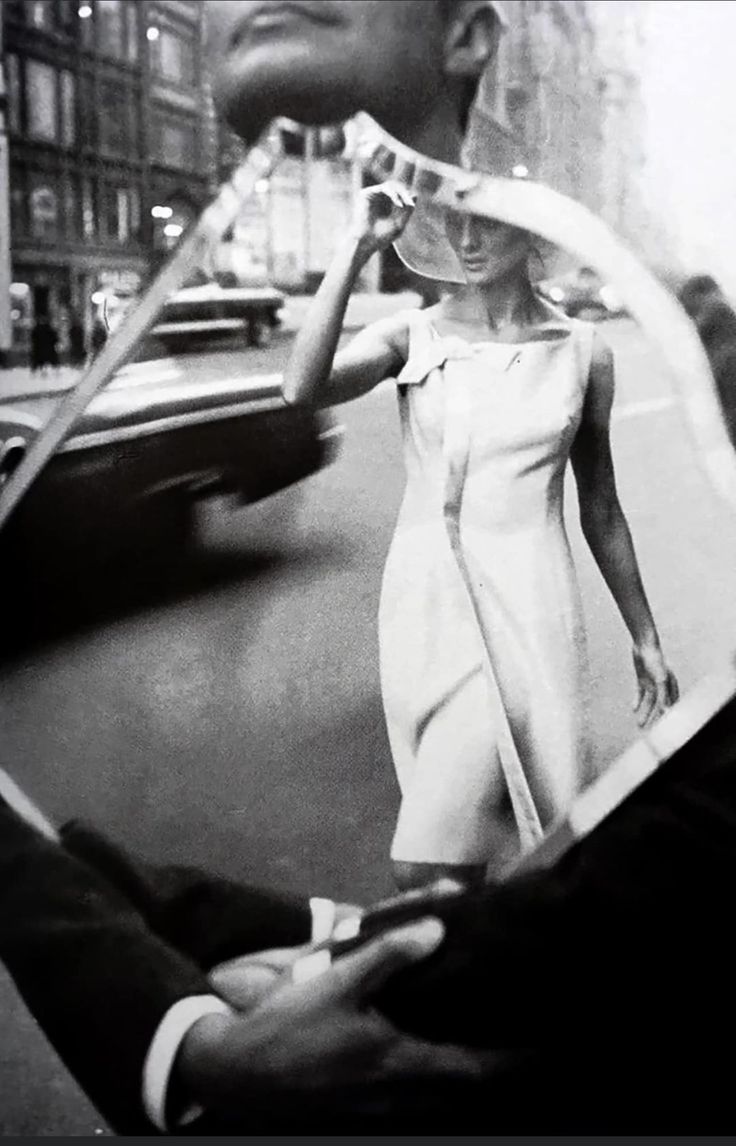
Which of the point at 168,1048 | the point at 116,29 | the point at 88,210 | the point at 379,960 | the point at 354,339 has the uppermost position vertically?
the point at 116,29

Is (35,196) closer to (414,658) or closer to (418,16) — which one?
(418,16)

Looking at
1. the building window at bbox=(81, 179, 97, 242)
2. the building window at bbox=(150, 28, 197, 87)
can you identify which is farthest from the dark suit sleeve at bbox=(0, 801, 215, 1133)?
the building window at bbox=(150, 28, 197, 87)

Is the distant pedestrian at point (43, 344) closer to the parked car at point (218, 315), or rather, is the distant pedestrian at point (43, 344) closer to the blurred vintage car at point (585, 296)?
the parked car at point (218, 315)

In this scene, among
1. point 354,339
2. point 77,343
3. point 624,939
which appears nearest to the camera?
point 624,939

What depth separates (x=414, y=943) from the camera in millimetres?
1471

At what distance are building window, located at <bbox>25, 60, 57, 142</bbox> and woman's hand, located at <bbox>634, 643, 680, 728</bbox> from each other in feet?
3.94

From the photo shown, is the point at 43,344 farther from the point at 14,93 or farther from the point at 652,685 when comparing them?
the point at 652,685

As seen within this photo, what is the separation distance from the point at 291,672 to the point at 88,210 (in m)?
0.78

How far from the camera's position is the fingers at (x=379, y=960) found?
146 centimetres

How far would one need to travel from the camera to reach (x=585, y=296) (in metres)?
1.45

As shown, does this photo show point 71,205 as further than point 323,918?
Yes

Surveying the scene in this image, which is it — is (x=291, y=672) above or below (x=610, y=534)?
below

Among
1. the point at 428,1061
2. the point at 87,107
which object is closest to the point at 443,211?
the point at 87,107
